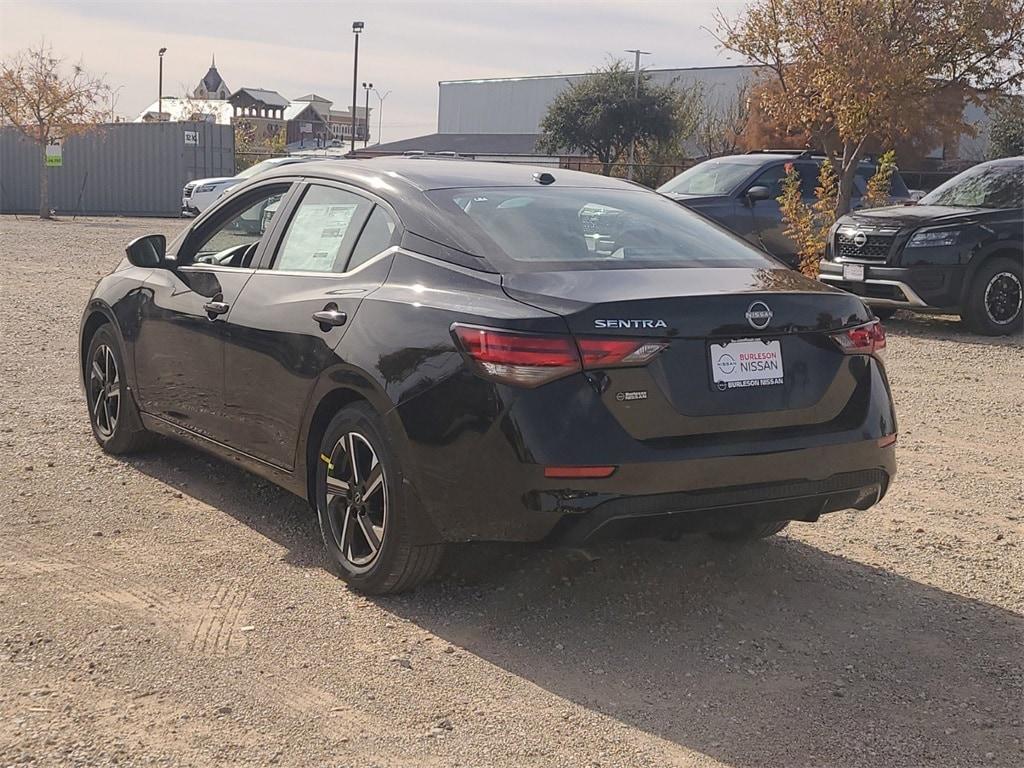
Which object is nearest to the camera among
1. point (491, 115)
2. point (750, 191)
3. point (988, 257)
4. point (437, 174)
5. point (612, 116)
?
point (437, 174)

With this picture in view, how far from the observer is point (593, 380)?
3.99 meters

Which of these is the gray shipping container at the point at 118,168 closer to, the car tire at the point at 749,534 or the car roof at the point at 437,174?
the car roof at the point at 437,174

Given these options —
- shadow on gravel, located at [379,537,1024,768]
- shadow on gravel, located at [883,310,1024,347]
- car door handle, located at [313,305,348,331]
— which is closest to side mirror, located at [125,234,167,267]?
car door handle, located at [313,305,348,331]

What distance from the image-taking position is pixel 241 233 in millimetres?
5898

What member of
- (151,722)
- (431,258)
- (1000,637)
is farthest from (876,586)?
(151,722)

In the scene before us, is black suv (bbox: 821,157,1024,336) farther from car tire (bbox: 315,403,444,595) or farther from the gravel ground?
car tire (bbox: 315,403,444,595)

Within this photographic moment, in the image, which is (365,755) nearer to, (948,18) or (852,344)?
(852,344)

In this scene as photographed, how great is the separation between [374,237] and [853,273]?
8.57 metres

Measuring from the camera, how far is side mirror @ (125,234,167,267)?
5.92m

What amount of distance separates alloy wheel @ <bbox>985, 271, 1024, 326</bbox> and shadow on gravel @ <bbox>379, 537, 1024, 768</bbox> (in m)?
7.64

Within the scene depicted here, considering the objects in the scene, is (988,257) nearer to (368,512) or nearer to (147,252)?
(147,252)

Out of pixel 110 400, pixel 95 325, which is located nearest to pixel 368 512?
pixel 110 400

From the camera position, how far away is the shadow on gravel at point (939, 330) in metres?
12.0

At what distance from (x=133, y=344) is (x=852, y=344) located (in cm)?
351
